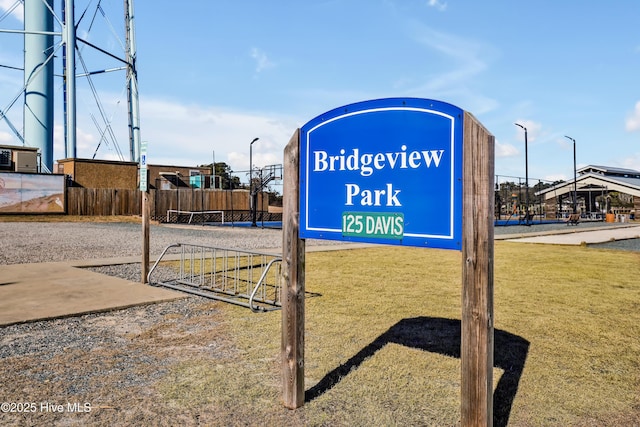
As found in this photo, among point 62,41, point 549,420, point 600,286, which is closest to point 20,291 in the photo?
point 549,420

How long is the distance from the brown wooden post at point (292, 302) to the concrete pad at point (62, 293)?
159 inches

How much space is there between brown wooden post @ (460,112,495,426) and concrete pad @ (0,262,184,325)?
5451mm

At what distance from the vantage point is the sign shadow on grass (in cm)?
384

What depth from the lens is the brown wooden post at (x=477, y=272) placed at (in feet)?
9.26

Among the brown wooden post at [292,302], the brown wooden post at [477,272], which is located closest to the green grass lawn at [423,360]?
the brown wooden post at [292,302]

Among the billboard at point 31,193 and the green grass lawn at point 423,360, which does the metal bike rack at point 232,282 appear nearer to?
the green grass lawn at point 423,360

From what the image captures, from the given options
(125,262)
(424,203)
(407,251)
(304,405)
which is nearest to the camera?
(424,203)

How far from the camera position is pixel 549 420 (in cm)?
339

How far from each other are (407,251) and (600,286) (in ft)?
22.4

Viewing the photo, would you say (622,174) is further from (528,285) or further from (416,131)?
(416,131)

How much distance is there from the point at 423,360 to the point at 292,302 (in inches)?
67.3

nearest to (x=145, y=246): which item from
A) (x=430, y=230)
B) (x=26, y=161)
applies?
(x=430, y=230)

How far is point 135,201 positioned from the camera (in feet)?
126

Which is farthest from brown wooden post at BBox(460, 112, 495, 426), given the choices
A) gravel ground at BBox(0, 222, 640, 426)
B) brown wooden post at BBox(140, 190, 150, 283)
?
brown wooden post at BBox(140, 190, 150, 283)
